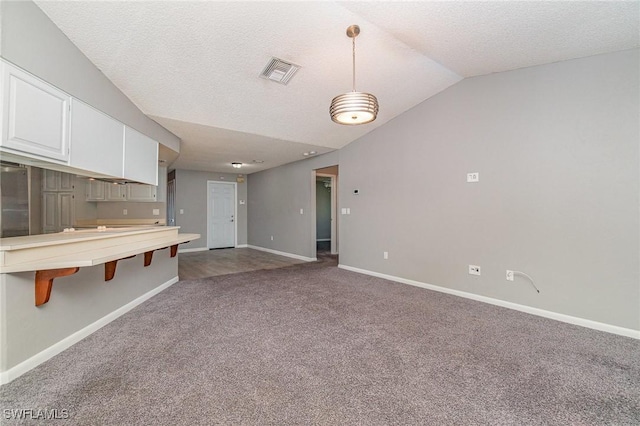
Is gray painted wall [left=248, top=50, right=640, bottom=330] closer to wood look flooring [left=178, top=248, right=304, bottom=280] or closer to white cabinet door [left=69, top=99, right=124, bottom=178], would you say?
wood look flooring [left=178, top=248, right=304, bottom=280]

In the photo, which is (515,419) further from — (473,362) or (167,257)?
(167,257)

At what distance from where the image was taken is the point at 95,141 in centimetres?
256

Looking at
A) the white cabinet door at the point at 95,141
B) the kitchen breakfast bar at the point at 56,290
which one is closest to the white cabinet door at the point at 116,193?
the kitchen breakfast bar at the point at 56,290

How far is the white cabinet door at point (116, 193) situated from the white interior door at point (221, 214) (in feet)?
11.5

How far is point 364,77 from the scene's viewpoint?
3.32m

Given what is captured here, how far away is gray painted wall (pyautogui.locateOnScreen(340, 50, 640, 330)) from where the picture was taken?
8.69ft

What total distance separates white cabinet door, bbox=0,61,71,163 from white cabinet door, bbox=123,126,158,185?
0.83 metres

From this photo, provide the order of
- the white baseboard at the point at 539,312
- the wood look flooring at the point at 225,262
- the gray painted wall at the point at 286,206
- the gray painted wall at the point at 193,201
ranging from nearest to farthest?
the white baseboard at the point at 539,312, the wood look flooring at the point at 225,262, the gray painted wall at the point at 286,206, the gray painted wall at the point at 193,201

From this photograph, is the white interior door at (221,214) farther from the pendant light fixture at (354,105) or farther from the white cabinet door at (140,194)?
the pendant light fixture at (354,105)

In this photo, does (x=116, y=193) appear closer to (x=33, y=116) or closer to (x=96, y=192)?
(x=96, y=192)

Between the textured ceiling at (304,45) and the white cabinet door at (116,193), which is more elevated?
the textured ceiling at (304,45)

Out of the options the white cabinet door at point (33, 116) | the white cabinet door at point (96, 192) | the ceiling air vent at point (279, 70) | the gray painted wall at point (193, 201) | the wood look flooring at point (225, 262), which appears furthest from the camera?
the gray painted wall at point (193, 201)

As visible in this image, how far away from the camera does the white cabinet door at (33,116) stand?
5.67 ft

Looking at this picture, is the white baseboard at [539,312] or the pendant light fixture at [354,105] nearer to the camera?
the pendant light fixture at [354,105]
